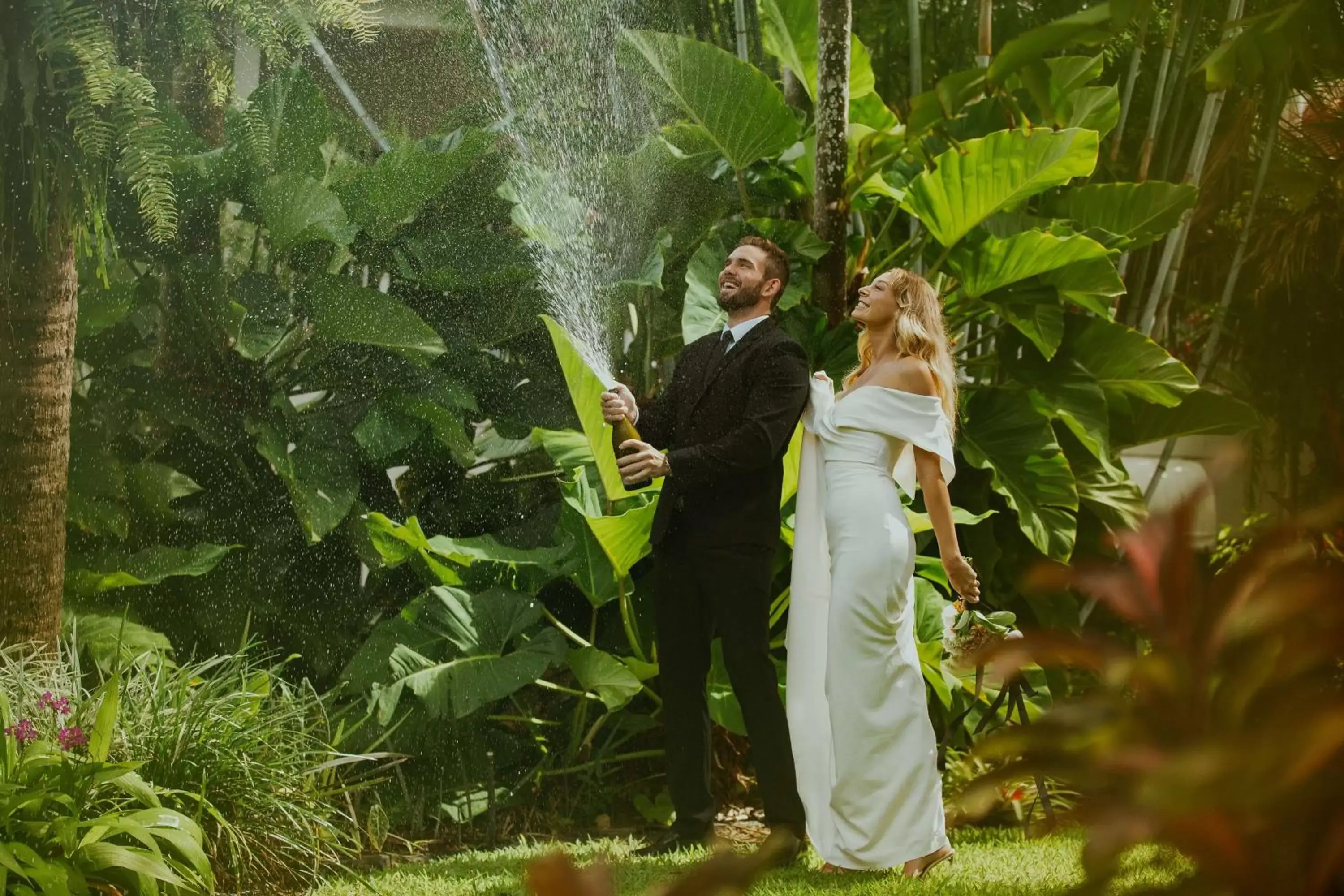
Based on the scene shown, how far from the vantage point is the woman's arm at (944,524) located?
3.01 meters

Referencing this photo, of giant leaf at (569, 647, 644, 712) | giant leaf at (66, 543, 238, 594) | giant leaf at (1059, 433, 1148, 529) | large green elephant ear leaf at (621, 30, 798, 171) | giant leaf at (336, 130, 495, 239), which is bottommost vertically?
giant leaf at (569, 647, 644, 712)

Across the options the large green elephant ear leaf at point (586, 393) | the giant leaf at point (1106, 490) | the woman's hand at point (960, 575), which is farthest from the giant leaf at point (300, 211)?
the giant leaf at point (1106, 490)

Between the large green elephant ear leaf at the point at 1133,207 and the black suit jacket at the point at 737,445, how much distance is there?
1661 millimetres

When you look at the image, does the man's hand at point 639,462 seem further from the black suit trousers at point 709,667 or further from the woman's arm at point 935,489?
the woman's arm at point 935,489

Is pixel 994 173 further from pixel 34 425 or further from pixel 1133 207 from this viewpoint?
pixel 34 425

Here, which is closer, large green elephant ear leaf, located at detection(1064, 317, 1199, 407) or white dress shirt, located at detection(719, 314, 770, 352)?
white dress shirt, located at detection(719, 314, 770, 352)

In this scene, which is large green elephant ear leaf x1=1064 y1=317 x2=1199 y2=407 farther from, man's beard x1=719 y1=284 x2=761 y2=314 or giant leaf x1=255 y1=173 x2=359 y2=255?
giant leaf x1=255 y1=173 x2=359 y2=255

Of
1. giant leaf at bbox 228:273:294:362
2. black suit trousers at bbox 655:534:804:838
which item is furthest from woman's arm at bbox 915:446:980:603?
giant leaf at bbox 228:273:294:362

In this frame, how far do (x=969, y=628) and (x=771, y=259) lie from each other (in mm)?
968

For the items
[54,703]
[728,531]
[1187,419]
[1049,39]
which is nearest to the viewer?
[1049,39]

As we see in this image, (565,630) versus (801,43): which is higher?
(801,43)

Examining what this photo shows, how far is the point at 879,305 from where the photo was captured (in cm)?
310

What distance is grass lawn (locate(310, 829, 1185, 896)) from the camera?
114 inches

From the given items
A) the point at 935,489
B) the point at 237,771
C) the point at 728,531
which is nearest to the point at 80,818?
the point at 237,771
